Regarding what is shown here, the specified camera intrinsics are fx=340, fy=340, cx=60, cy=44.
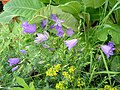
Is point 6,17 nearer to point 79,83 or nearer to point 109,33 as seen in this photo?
point 109,33

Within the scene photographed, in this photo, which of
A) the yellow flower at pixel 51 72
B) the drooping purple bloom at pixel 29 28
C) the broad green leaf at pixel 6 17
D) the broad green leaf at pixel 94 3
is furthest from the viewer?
the broad green leaf at pixel 6 17

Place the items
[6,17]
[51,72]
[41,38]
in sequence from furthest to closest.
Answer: [6,17] < [41,38] < [51,72]

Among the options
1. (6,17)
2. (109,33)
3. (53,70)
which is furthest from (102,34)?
(6,17)

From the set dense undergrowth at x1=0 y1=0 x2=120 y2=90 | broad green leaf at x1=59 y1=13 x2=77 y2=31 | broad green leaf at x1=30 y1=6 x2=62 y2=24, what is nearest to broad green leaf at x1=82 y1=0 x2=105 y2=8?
dense undergrowth at x1=0 y1=0 x2=120 y2=90

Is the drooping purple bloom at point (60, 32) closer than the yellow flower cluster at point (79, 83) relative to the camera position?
No

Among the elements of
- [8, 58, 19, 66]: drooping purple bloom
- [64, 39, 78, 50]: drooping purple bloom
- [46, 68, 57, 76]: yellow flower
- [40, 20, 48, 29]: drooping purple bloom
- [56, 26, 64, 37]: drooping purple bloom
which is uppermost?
[40, 20, 48, 29]: drooping purple bloom

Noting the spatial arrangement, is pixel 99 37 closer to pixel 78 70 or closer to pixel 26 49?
pixel 78 70

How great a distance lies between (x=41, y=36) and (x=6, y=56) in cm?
23

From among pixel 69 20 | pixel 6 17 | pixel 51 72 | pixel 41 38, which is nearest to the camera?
pixel 51 72

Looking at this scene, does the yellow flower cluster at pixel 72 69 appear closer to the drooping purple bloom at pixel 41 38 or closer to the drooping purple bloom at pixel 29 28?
the drooping purple bloom at pixel 41 38

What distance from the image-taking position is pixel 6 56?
1851mm

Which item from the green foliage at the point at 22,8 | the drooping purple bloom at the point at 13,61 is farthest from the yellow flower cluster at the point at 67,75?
the green foliage at the point at 22,8

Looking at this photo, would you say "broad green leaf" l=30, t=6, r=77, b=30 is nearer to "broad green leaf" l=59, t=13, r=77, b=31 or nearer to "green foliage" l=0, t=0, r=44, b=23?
"broad green leaf" l=59, t=13, r=77, b=31

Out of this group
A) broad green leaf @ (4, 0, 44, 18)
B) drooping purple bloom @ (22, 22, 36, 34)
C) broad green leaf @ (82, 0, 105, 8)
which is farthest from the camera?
broad green leaf @ (4, 0, 44, 18)
